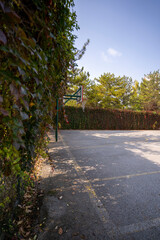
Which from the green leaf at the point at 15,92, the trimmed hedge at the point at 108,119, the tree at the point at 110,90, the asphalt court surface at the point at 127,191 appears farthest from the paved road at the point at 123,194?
the tree at the point at 110,90

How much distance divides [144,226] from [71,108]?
12.5 meters

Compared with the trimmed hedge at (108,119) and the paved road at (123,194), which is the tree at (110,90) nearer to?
the trimmed hedge at (108,119)

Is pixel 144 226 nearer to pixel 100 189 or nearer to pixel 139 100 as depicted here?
pixel 100 189

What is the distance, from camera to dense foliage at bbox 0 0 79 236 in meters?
0.72

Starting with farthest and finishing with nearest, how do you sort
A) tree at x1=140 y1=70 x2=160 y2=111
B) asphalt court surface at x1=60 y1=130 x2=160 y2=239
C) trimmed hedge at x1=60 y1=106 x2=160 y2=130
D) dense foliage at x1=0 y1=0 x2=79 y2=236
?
tree at x1=140 y1=70 x2=160 y2=111 → trimmed hedge at x1=60 y1=106 x2=160 y2=130 → asphalt court surface at x1=60 y1=130 x2=160 y2=239 → dense foliage at x1=0 y1=0 x2=79 y2=236

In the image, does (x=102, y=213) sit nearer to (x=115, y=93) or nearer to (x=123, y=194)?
(x=123, y=194)

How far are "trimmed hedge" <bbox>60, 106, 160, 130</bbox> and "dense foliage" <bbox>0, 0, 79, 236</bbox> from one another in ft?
35.4

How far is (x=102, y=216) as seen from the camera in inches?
69.7

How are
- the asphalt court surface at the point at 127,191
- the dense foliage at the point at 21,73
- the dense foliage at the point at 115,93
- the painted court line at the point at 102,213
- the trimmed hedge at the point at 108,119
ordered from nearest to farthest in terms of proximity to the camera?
the dense foliage at the point at 21,73 → the painted court line at the point at 102,213 → the asphalt court surface at the point at 127,191 → the trimmed hedge at the point at 108,119 → the dense foliage at the point at 115,93

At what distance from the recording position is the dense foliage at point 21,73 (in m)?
0.72

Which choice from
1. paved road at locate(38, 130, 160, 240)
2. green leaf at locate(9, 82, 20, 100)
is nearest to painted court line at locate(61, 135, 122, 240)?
paved road at locate(38, 130, 160, 240)

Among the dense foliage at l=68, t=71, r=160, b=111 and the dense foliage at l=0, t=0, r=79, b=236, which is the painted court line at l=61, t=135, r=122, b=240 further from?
the dense foliage at l=68, t=71, r=160, b=111

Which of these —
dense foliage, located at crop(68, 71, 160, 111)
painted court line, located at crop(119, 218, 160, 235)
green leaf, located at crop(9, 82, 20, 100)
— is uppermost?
dense foliage, located at crop(68, 71, 160, 111)

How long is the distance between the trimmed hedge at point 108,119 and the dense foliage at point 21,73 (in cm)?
1078
